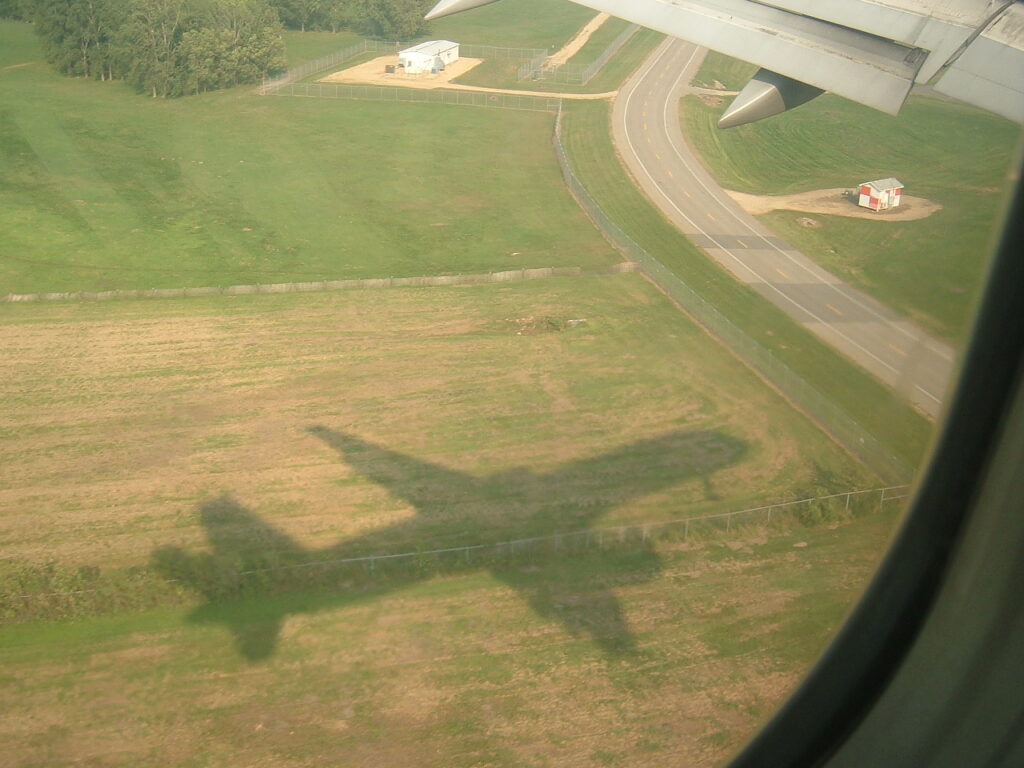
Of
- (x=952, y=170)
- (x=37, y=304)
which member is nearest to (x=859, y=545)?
(x=952, y=170)

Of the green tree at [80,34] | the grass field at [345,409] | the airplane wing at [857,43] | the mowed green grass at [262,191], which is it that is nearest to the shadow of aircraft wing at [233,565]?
the grass field at [345,409]

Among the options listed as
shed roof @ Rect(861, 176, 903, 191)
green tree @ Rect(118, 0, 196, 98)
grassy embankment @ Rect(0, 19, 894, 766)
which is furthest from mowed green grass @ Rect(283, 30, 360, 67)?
shed roof @ Rect(861, 176, 903, 191)

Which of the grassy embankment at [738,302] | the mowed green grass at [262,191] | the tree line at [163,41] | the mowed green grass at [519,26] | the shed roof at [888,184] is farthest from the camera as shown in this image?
the mowed green grass at [519,26]

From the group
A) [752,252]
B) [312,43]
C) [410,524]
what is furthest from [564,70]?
[410,524]

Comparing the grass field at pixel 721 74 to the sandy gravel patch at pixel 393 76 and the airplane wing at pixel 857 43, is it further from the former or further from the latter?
the airplane wing at pixel 857 43

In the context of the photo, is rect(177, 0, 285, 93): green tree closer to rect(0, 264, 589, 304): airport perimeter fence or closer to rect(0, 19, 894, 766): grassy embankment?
rect(0, 19, 894, 766): grassy embankment

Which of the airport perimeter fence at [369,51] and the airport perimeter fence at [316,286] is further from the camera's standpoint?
the airport perimeter fence at [369,51]
